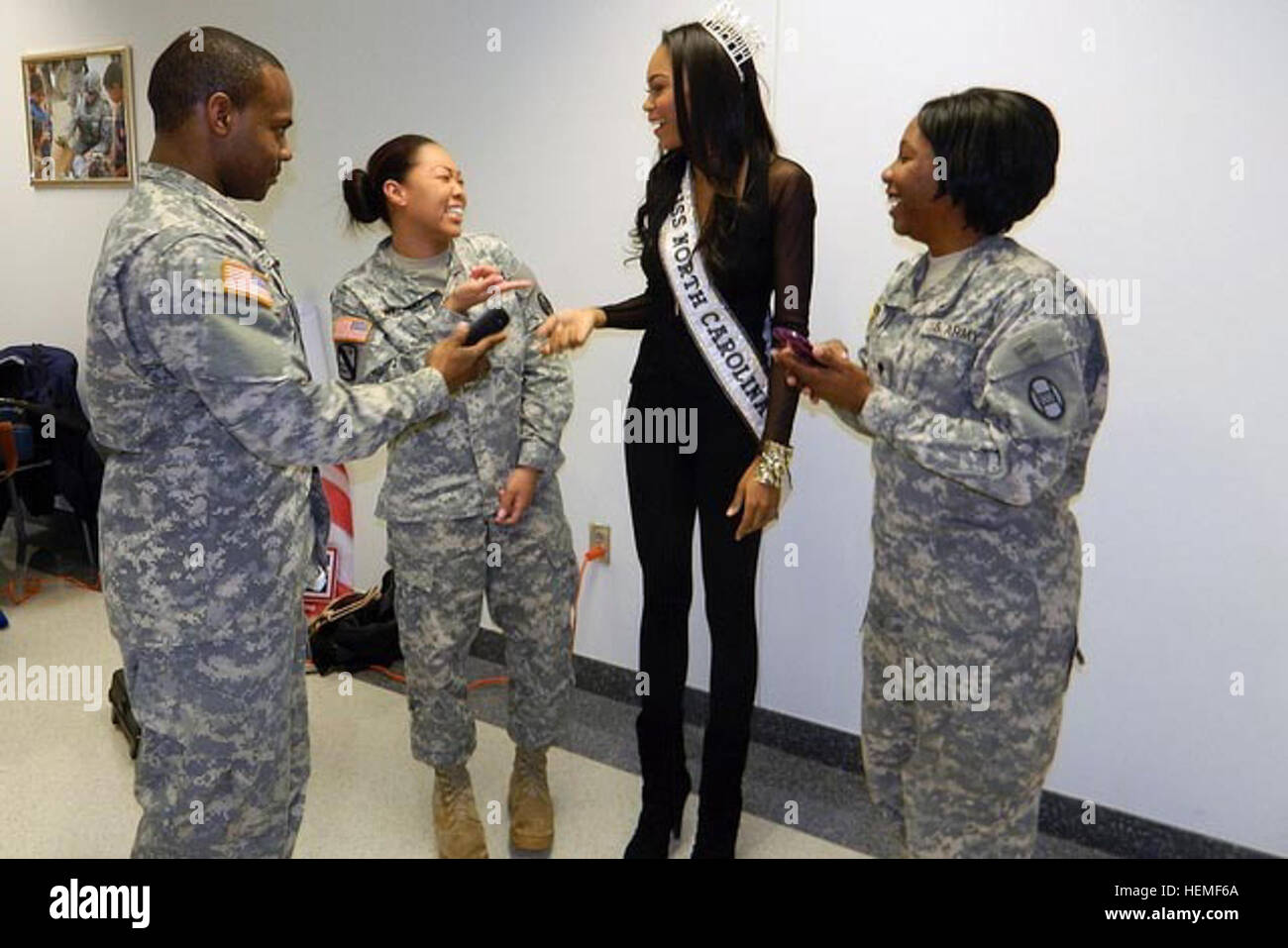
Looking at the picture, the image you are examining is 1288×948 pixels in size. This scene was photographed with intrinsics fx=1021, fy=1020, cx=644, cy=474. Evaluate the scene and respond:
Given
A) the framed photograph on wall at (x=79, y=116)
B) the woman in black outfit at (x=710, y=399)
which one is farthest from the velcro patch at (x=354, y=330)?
the framed photograph on wall at (x=79, y=116)

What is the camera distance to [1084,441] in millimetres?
1494

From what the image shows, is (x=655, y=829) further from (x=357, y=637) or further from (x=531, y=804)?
(x=357, y=637)

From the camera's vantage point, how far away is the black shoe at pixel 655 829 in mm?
Answer: 2117

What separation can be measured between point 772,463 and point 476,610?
0.74m

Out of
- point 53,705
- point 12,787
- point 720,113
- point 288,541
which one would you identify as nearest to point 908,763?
point 288,541

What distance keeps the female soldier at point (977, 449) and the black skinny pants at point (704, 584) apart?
379 mm

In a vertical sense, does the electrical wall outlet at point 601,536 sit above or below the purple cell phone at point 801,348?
below

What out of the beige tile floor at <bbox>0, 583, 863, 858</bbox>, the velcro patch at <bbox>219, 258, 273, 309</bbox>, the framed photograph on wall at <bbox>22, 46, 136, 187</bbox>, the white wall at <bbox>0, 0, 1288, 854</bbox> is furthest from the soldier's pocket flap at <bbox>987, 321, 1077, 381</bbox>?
the framed photograph on wall at <bbox>22, 46, 136, 187</bbox>

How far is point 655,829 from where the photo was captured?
2127 millimetres

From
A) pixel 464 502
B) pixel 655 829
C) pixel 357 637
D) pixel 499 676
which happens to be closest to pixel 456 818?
pixel 655 829

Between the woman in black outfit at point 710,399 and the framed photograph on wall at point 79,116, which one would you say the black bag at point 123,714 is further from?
the framed photograph on wall at point 79,116

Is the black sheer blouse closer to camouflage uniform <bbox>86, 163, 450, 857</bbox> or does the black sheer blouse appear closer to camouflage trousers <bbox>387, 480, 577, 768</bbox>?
camouflage trousers <bbox>387, 480, 577, 768</bbox>

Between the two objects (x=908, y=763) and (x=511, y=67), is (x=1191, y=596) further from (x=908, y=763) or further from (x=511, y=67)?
(x=511, y=67)

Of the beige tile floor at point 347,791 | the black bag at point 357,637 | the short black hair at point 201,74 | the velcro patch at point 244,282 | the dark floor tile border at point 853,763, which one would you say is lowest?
the beige tile floor at point 347,791
